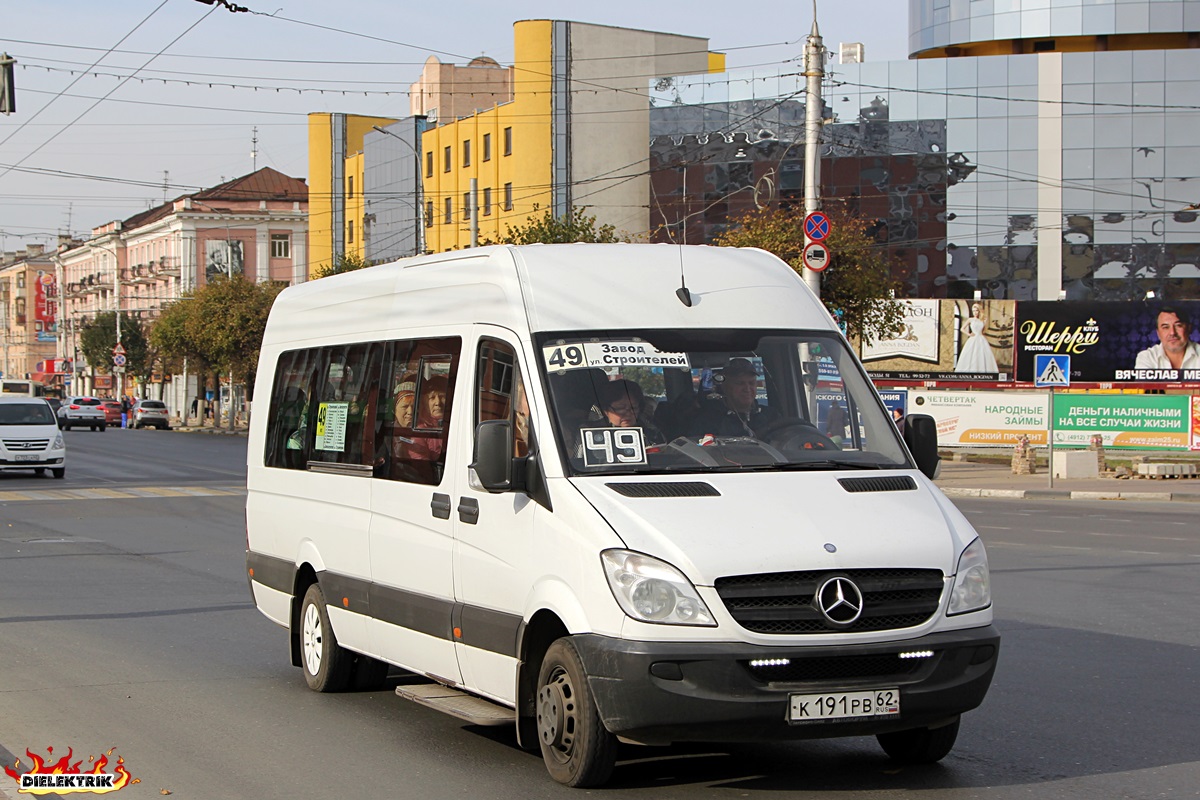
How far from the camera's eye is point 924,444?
704 centimetres

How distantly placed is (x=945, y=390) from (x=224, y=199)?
72.1 meters

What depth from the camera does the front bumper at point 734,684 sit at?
5730 millimetres

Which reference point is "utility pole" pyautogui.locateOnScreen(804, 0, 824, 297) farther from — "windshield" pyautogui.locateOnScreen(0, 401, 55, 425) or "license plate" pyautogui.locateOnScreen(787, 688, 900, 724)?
"license plate" pyautogui.locateOnScreen(787, 688, 900, 724)

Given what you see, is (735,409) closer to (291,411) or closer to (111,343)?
(291,411)

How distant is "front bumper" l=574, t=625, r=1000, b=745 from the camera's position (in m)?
5.73

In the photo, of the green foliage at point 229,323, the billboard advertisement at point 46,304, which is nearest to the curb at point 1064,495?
the green foliage at point 229,323

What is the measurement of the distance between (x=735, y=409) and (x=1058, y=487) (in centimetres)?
2508

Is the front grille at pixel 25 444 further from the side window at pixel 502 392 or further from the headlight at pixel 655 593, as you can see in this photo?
the headlight at pixel 655 593

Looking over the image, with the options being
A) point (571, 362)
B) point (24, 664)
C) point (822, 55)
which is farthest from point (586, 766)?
point (822, 55)

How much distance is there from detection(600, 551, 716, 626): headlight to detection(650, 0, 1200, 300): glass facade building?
163 ft

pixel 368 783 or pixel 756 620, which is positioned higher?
pixel 756 620

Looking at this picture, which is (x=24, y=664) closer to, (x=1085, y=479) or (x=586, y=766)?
(x=586, y=766)

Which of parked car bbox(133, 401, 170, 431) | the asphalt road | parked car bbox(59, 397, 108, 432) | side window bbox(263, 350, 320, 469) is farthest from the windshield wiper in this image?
parked car bbox(133, 401, 170, 431)

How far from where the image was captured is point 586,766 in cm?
603
